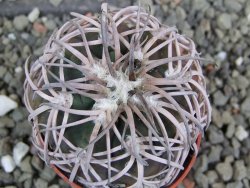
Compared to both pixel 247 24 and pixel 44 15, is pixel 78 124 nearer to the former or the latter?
pixel 44 15

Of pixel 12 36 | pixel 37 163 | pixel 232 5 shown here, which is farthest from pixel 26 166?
pixel 232 5

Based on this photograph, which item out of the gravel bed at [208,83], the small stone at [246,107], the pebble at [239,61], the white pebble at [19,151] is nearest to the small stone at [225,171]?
the gravel bed at [208,83]

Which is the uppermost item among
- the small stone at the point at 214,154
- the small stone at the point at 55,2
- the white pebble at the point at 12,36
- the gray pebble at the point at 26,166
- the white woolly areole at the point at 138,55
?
the white woolly areole at the point at 138,55

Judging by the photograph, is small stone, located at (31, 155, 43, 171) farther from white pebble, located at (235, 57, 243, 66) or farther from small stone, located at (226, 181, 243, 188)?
white pebble, located at (235, 57, 243, 66)

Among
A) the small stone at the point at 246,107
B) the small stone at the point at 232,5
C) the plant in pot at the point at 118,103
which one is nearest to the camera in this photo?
the plant in pot at the point at 118,103

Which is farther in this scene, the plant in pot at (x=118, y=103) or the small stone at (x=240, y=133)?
the small stone at (x=240, y=133)

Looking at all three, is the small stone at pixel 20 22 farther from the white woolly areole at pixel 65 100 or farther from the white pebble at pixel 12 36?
the white woolly areole at pixel 65 100

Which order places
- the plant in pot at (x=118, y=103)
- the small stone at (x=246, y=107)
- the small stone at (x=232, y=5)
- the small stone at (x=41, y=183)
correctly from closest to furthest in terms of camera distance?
the plant in pot at (x=118, y=103) → the small stone at (x=41, y=183) → the small stone at (x=246, y=107) → the small stone at (x=232, y=5)

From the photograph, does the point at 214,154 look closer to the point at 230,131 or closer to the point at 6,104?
the point at 230,131
